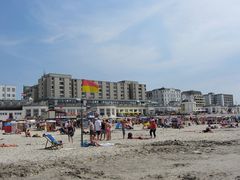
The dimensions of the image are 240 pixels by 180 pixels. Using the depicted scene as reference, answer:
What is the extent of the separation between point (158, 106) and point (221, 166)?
15124cm

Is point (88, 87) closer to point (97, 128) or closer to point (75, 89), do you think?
point (97, 128)

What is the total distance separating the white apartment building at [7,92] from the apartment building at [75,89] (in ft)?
38.9

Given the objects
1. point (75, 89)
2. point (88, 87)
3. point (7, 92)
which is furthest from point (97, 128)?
point (75, 89)

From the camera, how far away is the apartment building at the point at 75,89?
142375 mm

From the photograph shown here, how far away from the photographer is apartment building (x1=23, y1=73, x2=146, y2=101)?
467 feet

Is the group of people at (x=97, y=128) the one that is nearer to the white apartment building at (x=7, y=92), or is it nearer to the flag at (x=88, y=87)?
the flag at (x=88, y=87)

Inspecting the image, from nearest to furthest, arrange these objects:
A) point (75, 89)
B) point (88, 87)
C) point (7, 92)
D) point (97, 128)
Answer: point (88, 87) < point (97, 128) < point (7, 92) < point (75, 89)

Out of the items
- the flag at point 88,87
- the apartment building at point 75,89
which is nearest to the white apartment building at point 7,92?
the apartment building at point 75,89

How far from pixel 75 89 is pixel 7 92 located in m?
30.5

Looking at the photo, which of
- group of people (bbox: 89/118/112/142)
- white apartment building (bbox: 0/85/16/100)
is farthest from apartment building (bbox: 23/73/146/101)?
group of people (bbox: 89/118/112/142)

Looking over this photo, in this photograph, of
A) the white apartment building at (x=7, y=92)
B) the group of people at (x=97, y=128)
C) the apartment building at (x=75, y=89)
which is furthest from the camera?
the apartment building at (x=75, y=89)

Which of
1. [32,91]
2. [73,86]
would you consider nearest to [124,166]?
[73,86]

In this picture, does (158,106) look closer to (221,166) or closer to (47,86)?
(47,86)

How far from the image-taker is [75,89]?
15112cm
